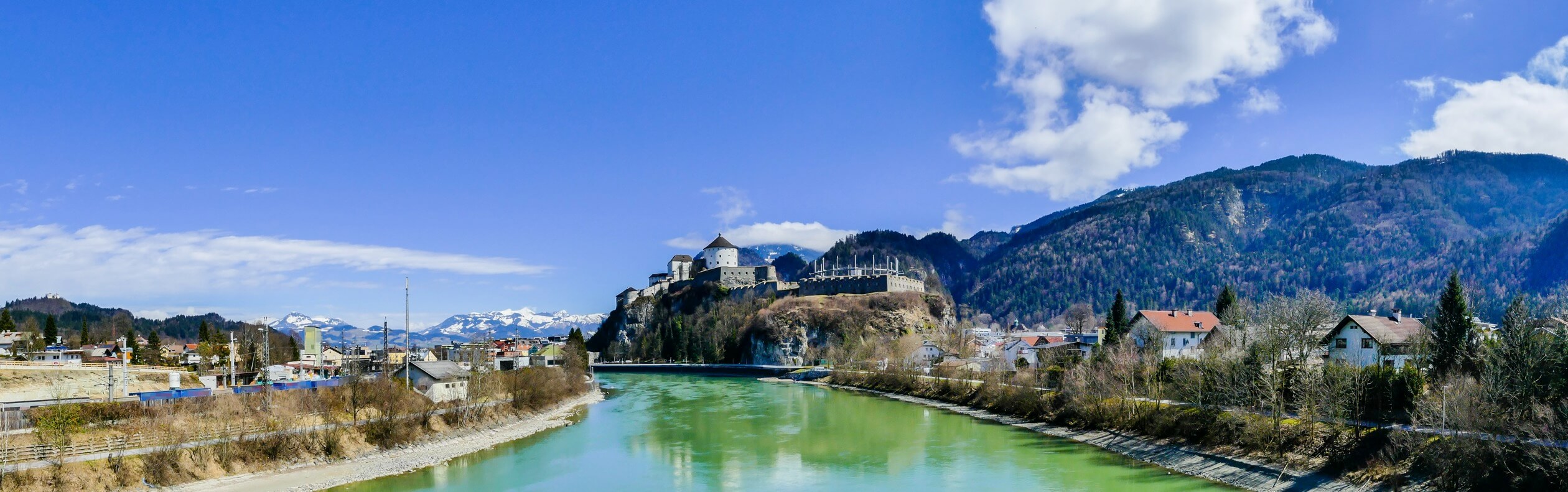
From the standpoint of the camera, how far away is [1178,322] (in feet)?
167

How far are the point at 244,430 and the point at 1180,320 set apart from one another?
152ft

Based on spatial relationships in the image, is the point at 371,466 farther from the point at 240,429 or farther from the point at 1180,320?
the point at 1180,320

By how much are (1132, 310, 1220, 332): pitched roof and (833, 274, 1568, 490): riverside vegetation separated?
31.8ft

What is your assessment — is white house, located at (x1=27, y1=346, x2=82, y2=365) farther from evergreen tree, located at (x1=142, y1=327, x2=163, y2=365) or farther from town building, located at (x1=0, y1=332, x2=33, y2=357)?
evergreen tree, located at (x1=142, y1=327, x2=163, y2=365)

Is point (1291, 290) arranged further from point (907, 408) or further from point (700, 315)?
point (907, 408)

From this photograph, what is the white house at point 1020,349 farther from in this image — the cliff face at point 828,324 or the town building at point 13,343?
the town building at point 13,343

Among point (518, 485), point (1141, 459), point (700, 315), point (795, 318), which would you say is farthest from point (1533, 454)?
point (700, 315)

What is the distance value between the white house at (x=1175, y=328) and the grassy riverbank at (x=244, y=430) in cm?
3397

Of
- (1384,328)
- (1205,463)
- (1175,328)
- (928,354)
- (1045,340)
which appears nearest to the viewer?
(1205,463)

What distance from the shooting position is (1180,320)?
168 ft

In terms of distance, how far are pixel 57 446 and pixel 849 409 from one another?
36.4 m

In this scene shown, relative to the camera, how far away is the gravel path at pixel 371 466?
24.9 meters

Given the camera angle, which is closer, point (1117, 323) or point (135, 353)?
point (1117, 323)

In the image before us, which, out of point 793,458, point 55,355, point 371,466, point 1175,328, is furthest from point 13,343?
point 1175,328
